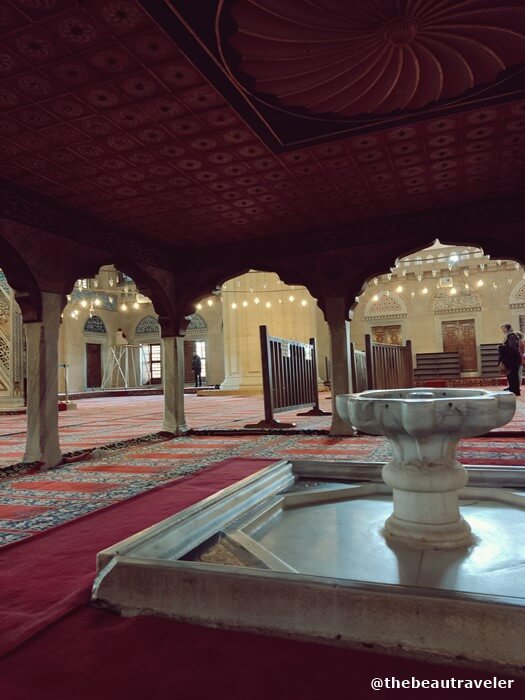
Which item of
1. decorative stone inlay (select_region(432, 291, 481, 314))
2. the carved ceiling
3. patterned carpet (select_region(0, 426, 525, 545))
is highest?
decorative stone inlay (select_region(432, 291, 481, 314))

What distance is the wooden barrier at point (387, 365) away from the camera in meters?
6.23

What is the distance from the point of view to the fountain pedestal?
1.62 meters

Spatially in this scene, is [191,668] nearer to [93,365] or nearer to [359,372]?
[359,372]

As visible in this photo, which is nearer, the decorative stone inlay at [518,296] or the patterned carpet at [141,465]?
the patterned carpet at [141,465]

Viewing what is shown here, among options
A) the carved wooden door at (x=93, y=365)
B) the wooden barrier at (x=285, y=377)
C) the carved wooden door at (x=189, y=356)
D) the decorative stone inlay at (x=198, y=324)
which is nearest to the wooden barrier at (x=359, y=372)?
the wooden barrier at (x=285, y=377)

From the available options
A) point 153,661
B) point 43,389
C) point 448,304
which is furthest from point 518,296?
point 153,661

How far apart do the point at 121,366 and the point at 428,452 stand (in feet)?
71.6

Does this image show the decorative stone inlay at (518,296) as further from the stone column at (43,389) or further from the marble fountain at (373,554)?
the stone column at (43,389)

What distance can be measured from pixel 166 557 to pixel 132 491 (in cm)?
131

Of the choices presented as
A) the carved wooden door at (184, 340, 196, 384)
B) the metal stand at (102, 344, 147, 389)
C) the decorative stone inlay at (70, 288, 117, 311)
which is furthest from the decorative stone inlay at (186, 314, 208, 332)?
the decorative stone inlay at (70, 288, 117, 311)

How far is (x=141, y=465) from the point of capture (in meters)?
3.64

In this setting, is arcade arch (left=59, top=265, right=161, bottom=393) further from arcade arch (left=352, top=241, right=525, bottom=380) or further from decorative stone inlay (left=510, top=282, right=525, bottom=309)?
decorative stone inlay (left=510, top=282, right=525, bottom=309)

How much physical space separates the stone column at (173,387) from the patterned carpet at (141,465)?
15.1 inches

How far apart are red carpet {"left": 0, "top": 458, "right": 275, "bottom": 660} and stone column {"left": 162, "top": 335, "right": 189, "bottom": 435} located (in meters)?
2.73
